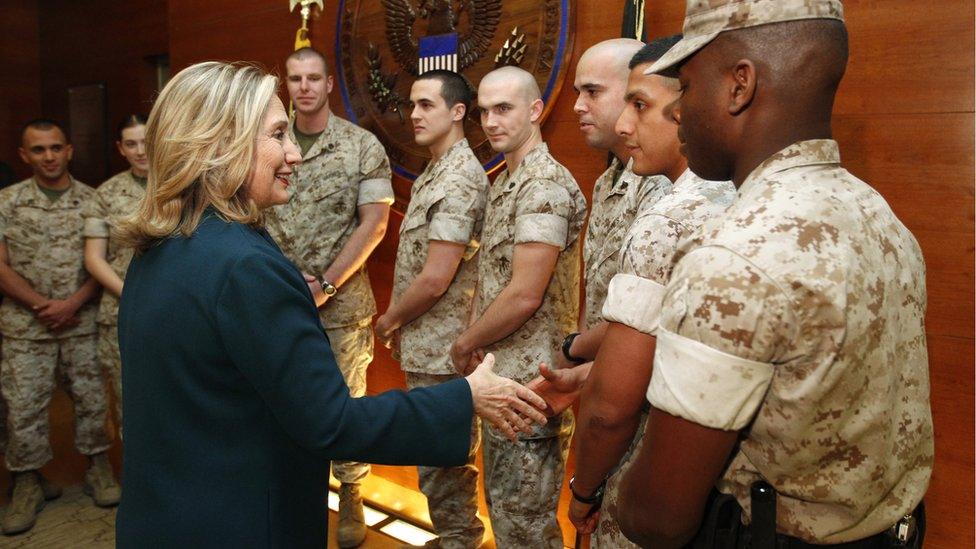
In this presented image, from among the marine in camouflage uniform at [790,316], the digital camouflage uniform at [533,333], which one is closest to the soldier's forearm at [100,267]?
the digital camouflage uniform at [533,333]

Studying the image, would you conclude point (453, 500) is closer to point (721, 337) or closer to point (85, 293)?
point (721, 337)

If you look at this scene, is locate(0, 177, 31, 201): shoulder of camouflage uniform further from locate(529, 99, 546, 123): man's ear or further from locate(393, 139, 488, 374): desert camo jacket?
locate(529, 99, 546, 123): man's ear

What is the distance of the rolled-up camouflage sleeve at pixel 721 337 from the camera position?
2.77 ft

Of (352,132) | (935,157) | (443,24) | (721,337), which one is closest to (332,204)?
(352,132)

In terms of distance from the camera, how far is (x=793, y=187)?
919 millimetres

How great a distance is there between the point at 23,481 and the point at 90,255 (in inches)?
43.2

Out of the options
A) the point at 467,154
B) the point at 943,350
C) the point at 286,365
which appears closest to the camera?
the point at 286,365

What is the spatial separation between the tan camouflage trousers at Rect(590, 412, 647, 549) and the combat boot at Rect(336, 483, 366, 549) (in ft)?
5.60

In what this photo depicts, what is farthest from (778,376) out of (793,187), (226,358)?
(226,358)

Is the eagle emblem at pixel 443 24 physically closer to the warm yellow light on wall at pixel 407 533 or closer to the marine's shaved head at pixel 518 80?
the marine's shaved head at pixel 518 80

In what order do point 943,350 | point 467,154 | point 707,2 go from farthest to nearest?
point 467,154 → point 943,350 → point 707,2

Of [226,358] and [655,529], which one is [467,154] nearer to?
[226,358]

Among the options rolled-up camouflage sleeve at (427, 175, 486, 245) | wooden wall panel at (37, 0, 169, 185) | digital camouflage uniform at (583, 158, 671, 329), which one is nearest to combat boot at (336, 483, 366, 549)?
rolled-up camouflage sleeve at (427, 175, 486, 245)

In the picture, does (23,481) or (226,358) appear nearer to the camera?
(226,358)
